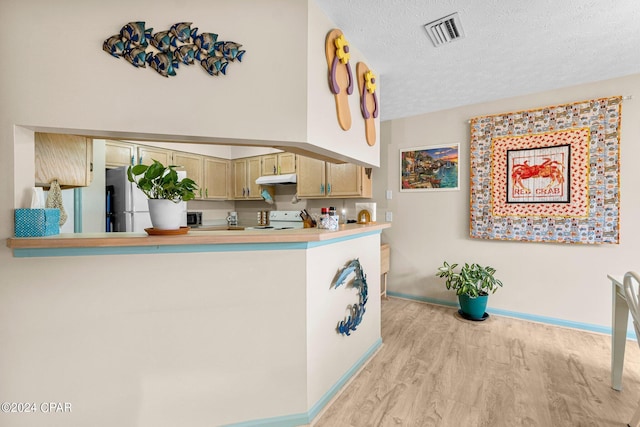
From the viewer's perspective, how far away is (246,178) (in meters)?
4.51

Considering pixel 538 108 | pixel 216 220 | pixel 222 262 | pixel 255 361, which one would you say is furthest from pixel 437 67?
pixel 216 220

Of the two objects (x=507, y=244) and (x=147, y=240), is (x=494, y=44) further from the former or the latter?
(x=147, y=240)

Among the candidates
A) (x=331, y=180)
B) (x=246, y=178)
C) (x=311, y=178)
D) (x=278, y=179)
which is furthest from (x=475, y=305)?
(x=246, y=178)

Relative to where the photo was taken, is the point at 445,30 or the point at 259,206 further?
the point at 259,206

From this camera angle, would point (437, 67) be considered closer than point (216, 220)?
Yes

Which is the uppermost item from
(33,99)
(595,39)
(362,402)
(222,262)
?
(595,39)

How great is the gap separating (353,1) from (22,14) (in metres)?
1.57

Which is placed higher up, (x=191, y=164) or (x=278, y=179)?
(x=191, y=164)

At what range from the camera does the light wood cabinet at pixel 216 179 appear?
14.0 ft

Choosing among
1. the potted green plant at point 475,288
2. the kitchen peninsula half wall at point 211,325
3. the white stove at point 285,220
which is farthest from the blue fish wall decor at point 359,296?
the white stove at point 285,220

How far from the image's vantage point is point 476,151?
10.2 ft

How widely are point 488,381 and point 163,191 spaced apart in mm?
2352

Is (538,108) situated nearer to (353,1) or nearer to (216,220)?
(353,1)

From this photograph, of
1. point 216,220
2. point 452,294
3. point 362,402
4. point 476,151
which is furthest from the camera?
point 216,220
